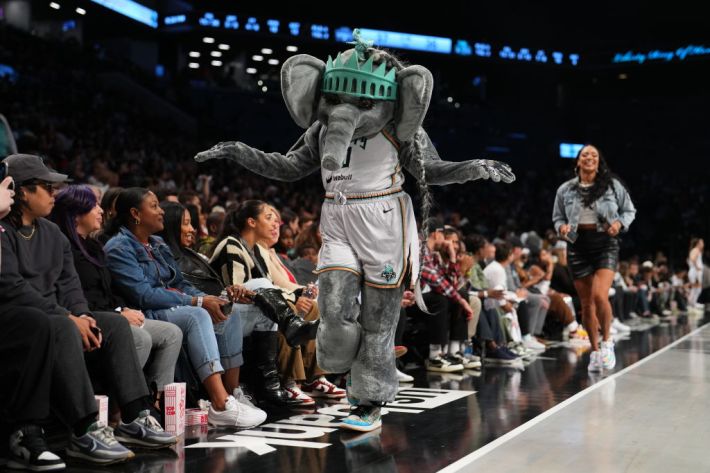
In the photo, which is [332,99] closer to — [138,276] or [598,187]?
[138,276]

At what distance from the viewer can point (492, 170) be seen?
3555mm

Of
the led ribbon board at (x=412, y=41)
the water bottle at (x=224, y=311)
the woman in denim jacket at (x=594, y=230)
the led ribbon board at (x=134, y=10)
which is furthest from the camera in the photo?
the led ribbon board at (x=412, y=41)

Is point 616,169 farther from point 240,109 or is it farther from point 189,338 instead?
point 189,338

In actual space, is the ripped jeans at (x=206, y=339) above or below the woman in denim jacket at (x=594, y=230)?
below

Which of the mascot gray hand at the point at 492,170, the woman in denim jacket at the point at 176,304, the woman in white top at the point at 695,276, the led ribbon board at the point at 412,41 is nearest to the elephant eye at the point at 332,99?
the mascot gray hand at the point at 492,170

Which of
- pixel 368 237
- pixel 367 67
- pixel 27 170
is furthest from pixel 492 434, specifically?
pixel 27 170

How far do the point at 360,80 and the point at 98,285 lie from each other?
4.64ft

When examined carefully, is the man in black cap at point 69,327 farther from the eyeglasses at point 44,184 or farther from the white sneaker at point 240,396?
the white sneaker at point 240,396

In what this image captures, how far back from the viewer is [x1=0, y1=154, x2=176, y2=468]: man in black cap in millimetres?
2973

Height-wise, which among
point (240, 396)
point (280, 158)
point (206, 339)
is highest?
point (280, 158)

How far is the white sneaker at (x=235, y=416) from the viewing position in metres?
3.78

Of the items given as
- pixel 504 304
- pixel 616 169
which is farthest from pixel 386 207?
pixel 616 169

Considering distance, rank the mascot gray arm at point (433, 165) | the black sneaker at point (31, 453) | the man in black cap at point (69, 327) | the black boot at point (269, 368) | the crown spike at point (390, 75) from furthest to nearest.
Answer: the black boot at point (269, 368), the crown spike at point (390, 75), the mascot gray arm at point (433, 165), the man in black cap at point (69, 327), the black sneaker at point (31, 453)

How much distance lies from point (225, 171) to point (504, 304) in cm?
873
